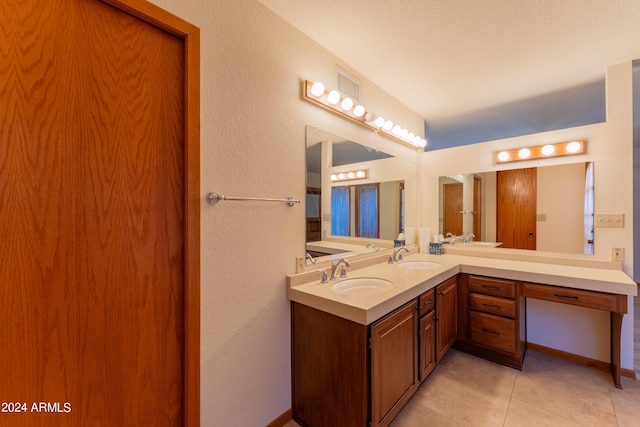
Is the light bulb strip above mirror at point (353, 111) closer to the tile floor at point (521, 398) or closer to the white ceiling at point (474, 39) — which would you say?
the white ceiling at point (474, 39)

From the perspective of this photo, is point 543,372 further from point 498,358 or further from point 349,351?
point 349,351

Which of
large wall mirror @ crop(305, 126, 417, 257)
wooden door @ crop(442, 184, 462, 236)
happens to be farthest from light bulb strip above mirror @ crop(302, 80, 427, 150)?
wooden door @ crop(442, 184, 462, 236)

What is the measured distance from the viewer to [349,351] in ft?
4.34

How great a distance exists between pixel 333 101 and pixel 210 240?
1260 millimetres

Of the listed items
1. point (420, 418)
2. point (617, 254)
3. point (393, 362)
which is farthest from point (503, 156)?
point (420, 418)

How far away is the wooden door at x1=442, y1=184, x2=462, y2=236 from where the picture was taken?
2920mm

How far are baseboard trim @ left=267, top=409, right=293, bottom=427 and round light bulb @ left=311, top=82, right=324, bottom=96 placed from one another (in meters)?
2.00

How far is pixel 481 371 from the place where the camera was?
207 cm

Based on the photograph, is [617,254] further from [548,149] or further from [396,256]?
[396,256]

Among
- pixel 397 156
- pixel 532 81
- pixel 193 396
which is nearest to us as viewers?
pixel 193 396

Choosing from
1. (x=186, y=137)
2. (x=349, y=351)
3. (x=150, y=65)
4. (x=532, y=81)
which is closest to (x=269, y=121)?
(x=186, y=137)

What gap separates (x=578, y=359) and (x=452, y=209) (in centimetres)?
162

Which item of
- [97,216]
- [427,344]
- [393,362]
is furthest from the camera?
[427,344]

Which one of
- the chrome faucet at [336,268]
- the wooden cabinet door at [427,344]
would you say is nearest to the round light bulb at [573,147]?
the wooden cabinet door at [427,344]
